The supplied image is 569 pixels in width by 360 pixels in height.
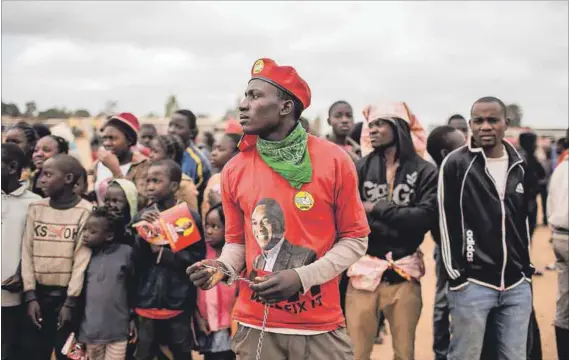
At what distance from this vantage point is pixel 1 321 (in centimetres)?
408

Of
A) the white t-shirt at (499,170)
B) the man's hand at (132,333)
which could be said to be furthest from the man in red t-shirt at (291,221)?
the man's hand at (132,333)

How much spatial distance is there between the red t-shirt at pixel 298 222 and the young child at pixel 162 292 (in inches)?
59.3

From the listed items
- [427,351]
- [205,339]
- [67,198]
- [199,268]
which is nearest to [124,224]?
[67,198]

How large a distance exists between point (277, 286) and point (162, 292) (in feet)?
6.52

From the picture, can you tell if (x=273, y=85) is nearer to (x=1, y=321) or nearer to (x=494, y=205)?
(x=494, y=205)

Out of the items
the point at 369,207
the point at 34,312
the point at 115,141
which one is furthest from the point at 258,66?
the point at 115,141

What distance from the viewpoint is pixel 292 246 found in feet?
7.87

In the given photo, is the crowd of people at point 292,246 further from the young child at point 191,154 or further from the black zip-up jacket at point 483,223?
the young child at point 191,154

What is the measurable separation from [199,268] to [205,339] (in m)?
2.24

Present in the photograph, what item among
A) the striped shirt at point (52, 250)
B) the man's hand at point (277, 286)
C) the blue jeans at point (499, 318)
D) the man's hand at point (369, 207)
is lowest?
the blue jeans at point (499, 318)

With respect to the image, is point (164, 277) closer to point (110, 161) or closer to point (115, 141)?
point (110, 161)

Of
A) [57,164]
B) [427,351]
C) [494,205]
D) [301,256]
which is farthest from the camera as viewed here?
[427,351]

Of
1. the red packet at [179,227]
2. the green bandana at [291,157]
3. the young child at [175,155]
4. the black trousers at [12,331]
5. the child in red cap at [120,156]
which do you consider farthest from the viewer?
the child in red cap at [120,156]

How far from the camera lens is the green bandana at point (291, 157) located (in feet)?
7.89
